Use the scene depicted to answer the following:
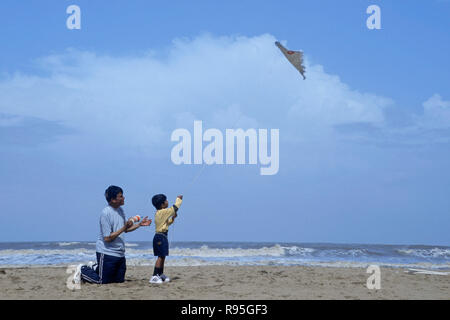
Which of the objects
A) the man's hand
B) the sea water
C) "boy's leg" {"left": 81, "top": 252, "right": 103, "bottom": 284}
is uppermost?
the man's hand

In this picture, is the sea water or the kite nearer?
the kite

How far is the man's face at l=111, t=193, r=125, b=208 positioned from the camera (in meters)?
6.45

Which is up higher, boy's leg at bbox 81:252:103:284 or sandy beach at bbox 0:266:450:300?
boy's leg at bbox 81:252:103:284

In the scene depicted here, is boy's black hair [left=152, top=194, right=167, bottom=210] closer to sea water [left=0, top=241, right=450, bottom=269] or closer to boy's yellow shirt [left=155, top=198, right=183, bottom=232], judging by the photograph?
boy's yellow shirt [left=155, top=198, right=183, bottom=232]

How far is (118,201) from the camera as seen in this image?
6.46 metres

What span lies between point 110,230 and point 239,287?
2.01m

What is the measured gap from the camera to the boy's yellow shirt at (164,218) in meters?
6.68

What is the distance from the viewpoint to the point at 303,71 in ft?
26.0

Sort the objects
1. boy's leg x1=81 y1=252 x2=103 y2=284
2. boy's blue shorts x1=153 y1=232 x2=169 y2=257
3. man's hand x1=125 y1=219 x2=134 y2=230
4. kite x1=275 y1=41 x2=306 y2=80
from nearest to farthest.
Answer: man's hand x1=125 y1=219 x2=134 y2=230 < boy's leg x1=81 y1=252 x2=103 y2=284 < boy's blue shorts x1=153 y1=232 x2=169 y2=257 < kite x1=275 y1=41 x2=306 y2=80

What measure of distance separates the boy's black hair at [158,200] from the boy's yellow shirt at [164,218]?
0.37 ft

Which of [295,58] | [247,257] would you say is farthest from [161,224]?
[247,257]

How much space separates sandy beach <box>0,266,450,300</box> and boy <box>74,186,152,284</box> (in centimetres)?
19

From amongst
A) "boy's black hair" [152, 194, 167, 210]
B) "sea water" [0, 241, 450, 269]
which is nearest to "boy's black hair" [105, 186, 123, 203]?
"boy's black hair" [152, 194, 167, 210]

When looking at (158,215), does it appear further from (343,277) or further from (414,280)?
(414,280)
